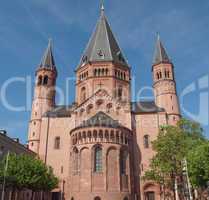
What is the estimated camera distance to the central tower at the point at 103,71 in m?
61.5

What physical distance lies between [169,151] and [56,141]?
82.5 ft

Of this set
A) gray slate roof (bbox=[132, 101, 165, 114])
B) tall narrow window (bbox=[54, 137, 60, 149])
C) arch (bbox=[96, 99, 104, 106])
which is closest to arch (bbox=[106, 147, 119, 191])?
arch (bbox=[96, 99, 104, 106])

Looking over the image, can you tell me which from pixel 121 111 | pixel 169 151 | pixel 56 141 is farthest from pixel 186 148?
pixel 56 141

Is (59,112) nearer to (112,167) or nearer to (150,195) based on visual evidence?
(112,167)

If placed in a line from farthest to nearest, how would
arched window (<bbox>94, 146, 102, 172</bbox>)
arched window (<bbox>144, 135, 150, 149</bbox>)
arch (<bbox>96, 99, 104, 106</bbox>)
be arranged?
arch (<bbox>96, 99, 104, 106</bbox>), arched window (<bbox>144, 135, 150, 149</bbox>), arched window (<bbox>94, 146, 102, 172</bbox>)

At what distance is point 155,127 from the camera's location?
56.1 m

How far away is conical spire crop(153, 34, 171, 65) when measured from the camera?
62681 mm

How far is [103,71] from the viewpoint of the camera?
62656 millimetres

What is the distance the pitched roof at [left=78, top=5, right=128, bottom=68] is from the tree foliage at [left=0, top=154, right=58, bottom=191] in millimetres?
30790

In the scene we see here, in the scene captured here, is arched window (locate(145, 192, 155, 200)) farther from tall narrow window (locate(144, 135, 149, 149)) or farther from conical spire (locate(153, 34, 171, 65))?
conical spire (locate(153, 34, 171, 65))

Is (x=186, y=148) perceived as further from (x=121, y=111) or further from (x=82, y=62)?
(x=82, y=62)

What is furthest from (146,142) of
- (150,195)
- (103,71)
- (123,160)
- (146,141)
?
(103,71)

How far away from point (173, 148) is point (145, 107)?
65.8ft

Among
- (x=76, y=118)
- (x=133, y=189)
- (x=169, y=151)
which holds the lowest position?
(x=133, y=189)
